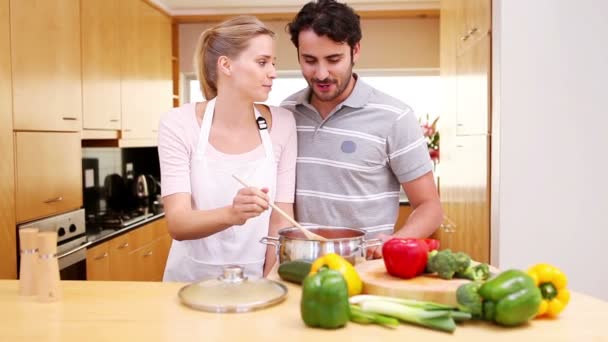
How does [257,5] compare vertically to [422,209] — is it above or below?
above

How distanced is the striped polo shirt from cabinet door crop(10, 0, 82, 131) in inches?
56.5

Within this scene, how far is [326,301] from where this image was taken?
116 cm

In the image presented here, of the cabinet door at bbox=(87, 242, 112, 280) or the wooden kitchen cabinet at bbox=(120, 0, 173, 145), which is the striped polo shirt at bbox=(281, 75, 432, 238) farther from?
the wooden kitchen cabinet at bbox=(120, 0, 173, 145)

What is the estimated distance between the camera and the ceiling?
5.16 metres

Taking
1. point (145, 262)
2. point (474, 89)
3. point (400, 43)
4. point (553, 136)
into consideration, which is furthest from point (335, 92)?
point (400, 43)

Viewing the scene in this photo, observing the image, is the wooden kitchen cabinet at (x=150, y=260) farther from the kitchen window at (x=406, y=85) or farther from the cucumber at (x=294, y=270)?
the cucumber at (x=294, y=270)

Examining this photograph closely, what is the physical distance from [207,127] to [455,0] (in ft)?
7.85

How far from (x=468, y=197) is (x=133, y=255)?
2.10 m

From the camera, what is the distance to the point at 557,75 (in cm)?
255

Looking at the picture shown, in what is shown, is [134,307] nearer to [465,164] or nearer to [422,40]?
[465,164]

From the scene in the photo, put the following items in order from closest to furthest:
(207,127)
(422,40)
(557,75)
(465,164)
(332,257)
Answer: (332,257) < (207,127) < (557,75) < (465,164) < (422,40)

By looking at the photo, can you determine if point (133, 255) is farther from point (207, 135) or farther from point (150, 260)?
point (207, 135)

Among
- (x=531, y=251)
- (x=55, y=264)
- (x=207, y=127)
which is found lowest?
(x=531, y=251)

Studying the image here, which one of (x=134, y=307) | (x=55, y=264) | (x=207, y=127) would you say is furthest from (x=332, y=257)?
(x=207, y=127)
